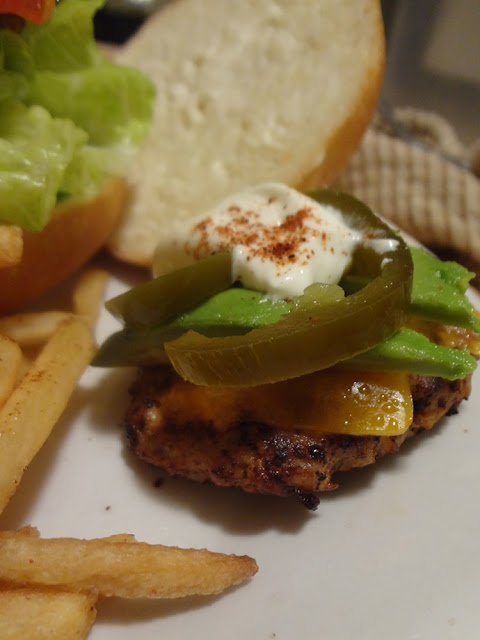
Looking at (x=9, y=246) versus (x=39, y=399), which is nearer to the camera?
(x=39, y=399)

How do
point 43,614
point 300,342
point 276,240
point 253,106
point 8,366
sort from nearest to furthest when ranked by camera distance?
point 43,614
point 300,342
point 8,366
point 276,240
point 253,106

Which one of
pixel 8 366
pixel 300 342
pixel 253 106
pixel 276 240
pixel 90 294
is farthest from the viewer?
pixel 253 106

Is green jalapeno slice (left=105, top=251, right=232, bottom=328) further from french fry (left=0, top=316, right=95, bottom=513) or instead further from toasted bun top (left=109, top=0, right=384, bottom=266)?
toasted bun top (left=109, top=0, right=384, bottom=266)

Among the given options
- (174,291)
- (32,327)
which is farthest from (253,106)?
(32,327)

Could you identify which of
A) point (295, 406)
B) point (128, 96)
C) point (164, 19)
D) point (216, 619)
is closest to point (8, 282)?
point (128, 96)

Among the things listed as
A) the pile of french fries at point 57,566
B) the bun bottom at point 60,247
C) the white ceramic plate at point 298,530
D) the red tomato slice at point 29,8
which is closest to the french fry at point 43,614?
the pile of french fries at point 57,566

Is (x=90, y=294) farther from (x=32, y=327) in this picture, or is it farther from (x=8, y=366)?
(x=8, y=366)

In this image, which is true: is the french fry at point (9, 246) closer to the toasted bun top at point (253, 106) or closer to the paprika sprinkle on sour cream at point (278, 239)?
the paprika sprinkle on sour cream at point (278, 239)
